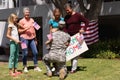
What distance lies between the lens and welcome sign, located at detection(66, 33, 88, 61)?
36.1 ft

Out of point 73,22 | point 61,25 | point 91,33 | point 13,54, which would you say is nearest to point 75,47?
point 73,22

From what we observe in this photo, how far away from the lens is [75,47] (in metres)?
11.2

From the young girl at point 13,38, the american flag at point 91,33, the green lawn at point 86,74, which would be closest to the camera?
the green lawn at point 86,74

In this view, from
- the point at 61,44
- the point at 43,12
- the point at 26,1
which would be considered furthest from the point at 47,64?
the point at 26,1

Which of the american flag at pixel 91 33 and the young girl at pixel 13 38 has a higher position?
the young girl at pixel 13 38

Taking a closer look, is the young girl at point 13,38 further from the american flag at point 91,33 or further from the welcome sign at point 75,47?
the american flag at point 91,33

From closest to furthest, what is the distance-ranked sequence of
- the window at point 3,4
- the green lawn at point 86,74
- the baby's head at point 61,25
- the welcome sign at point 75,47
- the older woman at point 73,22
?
the baby's head at point 61,25 < the green lawn at point 86,74 < the older woman at point 73,22 < the welcome sign at point 75,47 < the window at point 3,4

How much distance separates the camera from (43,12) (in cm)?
2384

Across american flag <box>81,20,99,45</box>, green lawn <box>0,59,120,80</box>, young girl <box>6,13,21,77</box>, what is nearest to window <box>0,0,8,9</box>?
american flag <box>81,20,99,45</box>

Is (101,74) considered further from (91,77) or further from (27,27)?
(27,27)

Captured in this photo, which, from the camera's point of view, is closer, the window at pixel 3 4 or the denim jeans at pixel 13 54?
the denim jeans at pixel 13 54

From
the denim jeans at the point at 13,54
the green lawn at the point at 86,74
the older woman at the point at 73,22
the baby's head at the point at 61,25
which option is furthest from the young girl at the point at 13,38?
the older woman at the point at 73,22

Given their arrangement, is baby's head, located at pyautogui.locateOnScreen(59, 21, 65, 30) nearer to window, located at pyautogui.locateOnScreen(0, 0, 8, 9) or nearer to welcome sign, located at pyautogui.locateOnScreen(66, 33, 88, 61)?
welcome sign, located at pyautogui.locateOnScreen(66, 33, 88, 61)

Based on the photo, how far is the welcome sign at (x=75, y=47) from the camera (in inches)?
434
